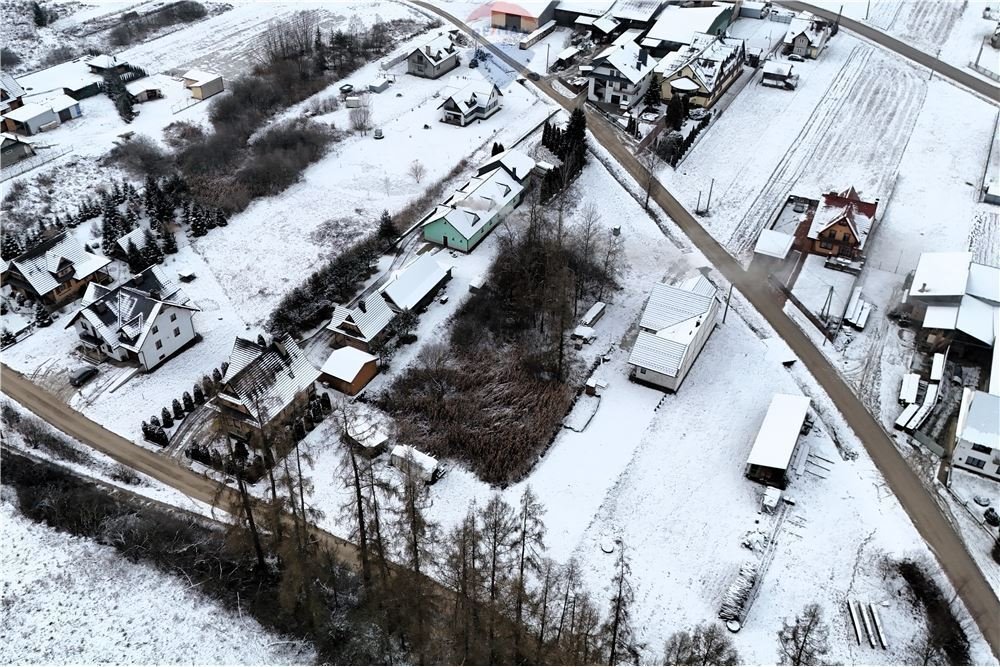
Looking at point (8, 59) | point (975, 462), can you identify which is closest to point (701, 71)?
point (975, 462)

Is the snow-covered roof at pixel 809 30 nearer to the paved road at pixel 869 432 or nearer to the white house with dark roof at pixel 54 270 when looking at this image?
the paved road at pixel 869 432

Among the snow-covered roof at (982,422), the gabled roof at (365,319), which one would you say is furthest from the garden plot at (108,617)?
the snow-covered roof at (982,422)

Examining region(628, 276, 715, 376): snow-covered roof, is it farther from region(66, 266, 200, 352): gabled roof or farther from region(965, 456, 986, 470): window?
region(66, 266, 200, 352): gabled roof

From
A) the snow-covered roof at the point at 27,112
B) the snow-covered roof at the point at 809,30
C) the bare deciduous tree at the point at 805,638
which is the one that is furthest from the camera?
the snow-covered roof at the point at 809,30

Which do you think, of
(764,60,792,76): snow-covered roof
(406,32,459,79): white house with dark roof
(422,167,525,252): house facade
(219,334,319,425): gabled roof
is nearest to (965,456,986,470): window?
(422,167,525,252): house facade

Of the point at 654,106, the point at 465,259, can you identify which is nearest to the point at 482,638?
the point at 465,259
